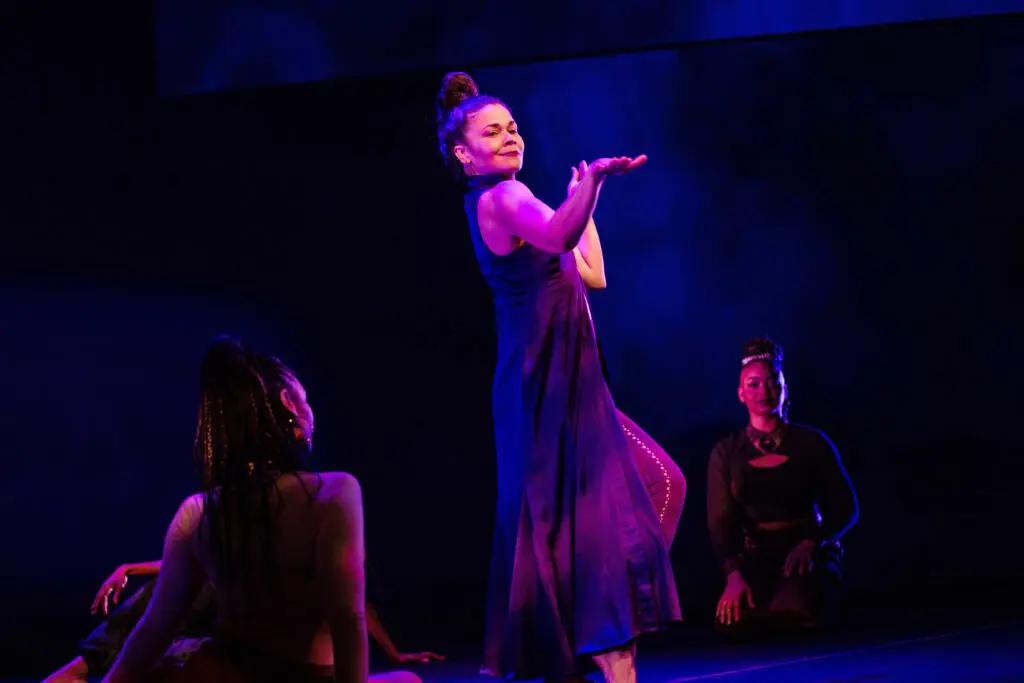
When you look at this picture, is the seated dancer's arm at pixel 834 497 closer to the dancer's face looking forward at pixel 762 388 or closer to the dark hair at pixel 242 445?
the dancer's face looking forward at pixel 762 388

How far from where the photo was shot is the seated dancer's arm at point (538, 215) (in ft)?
7.70

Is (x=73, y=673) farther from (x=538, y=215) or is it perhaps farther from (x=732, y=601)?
(x=732, y=601)

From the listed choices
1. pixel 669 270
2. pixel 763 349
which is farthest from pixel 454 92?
pixel 669 270

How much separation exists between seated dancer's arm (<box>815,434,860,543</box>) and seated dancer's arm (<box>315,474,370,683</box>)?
2.83 metres

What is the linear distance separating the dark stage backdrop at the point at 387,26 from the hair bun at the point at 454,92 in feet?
6.68

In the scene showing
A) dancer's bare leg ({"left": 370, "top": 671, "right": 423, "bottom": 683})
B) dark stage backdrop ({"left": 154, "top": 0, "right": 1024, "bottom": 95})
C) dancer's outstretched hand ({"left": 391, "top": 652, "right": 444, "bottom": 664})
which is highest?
dark stage backdrop ({"left": 154, "top": 0, "right": 1024, "bottom": 95})

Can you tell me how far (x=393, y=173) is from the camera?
16.9 feet

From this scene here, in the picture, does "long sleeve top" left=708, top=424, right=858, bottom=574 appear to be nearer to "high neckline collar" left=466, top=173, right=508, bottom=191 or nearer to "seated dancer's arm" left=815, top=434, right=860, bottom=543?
"seated dancer's arm" left=815, top=434, right=860, bottom=543

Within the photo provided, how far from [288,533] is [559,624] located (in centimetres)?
88

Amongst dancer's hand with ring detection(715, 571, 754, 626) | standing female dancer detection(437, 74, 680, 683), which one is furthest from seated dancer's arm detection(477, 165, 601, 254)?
dancer's hand with ring detection(715, 571, 754, 626)

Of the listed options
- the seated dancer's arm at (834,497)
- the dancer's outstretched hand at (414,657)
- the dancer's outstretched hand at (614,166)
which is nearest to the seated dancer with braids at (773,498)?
the seated dancer's arm at (834,497)

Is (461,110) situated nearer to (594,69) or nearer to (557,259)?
(557,259)

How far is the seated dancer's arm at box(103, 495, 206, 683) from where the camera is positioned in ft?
5.90

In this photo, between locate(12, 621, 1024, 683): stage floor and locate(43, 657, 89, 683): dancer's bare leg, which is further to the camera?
locate(43, 657, 89, 683): dancer's bare leg
